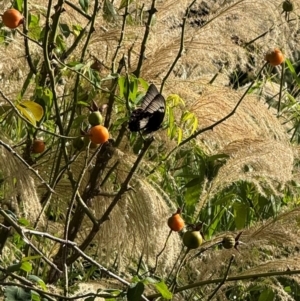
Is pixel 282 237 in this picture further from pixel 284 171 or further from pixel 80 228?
pixel 80 228

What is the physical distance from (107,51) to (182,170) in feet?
1.73

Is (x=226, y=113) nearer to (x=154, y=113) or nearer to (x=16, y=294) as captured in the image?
(x=154, y=113)

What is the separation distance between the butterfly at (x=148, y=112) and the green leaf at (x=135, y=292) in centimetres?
49

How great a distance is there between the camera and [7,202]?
2.19 m

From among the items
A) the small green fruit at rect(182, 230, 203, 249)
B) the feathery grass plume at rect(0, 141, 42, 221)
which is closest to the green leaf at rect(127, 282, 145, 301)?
the small green fruit at rect(182, 230, 203, 249)

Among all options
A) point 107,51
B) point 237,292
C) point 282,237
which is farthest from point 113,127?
point 237,292

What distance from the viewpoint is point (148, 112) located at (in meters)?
1.92

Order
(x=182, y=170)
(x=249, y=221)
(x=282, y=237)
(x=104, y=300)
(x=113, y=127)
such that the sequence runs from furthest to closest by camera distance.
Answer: (x=249, y=221), (x=182, y=170), (x=113, y=127), (x=282, y=237), (x=104, y=300)

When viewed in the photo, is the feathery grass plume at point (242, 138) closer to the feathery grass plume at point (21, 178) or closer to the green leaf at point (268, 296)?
the green leaf at point (268, 296)

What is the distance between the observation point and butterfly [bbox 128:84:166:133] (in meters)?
1.92

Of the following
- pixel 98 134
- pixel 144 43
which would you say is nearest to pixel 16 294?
pixel 98 134

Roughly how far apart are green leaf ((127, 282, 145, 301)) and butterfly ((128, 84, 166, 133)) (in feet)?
1.61

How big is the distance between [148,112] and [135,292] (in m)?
0.52

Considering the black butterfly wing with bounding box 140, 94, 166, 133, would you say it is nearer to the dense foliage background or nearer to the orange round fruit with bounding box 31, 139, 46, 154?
the dense foliage background
